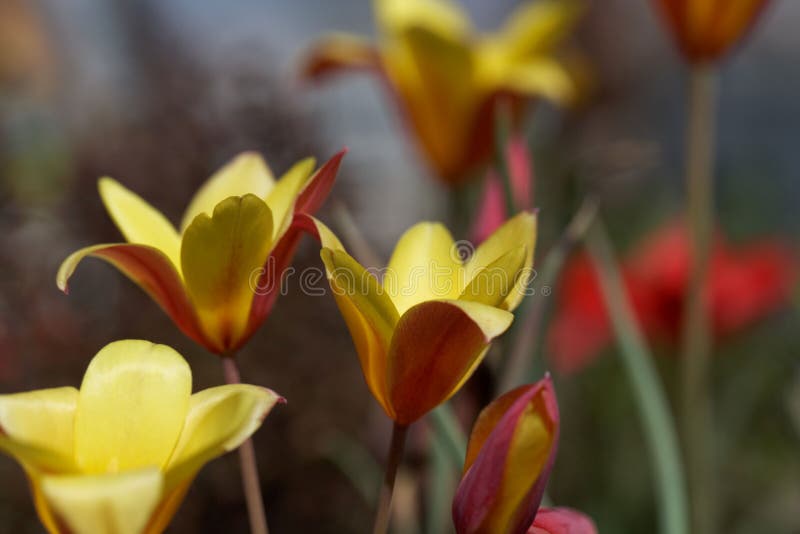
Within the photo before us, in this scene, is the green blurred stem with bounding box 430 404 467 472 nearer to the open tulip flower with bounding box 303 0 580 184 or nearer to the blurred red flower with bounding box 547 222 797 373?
the open tulip flower with bounding box 303 0 580 184

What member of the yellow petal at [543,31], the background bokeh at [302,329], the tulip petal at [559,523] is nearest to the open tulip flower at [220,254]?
the tulip petal at [559,523]

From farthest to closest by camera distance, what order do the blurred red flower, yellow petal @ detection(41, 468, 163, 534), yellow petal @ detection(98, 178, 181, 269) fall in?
1. the blurred red flower
2. yellow petal @ detection(98, 178, 181, 269)
3. yellow petal @ detection(41, 468, 163, 534)

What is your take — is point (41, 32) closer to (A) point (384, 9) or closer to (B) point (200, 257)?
(A) point (384, 9)

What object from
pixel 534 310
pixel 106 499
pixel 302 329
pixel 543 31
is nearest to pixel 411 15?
pixel 543 31

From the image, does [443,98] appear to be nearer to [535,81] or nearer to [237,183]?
[535,81]

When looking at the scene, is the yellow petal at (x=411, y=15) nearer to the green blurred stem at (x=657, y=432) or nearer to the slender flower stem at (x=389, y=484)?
the green blurred stem at (x=657, y=432)

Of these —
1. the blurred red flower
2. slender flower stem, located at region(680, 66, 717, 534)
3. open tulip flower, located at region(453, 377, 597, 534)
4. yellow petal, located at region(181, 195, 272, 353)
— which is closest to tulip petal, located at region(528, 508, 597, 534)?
open tulip flower, located at region(453, 377, 597, 534)

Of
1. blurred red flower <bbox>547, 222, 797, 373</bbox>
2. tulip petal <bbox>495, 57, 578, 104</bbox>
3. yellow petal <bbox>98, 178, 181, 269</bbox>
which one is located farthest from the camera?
blurred red flower <bbox>547, 222, 797, 373</bbox>

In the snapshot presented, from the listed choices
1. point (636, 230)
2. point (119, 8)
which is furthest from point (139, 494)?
point (119, 8)
